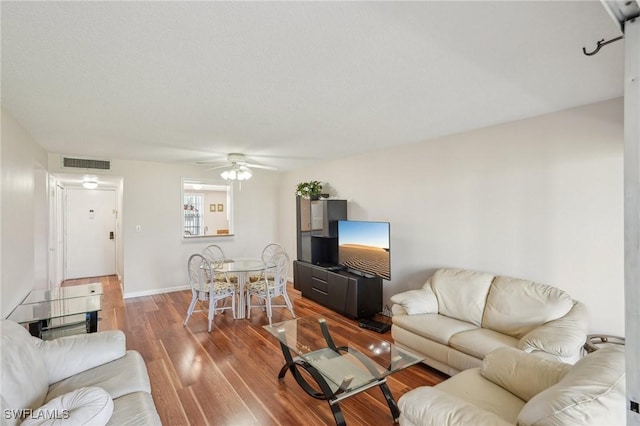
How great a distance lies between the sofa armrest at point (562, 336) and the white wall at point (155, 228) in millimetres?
Answer: 5459

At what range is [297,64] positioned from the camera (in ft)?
6.14

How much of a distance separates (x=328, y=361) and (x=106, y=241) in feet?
23.4

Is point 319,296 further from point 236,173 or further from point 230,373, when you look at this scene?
point 236,173

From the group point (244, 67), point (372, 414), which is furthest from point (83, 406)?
point (244, 67)

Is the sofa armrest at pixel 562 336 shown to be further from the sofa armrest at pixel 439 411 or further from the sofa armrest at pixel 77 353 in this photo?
the sofa armrest at pixel 77 353

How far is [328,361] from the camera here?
247 centimetres

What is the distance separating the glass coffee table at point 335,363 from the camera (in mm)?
2096

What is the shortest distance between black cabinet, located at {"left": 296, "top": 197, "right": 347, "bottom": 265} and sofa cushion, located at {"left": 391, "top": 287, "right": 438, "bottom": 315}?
75.8 inches

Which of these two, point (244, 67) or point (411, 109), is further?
point (411, 109)

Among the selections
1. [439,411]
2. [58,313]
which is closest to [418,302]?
[439,411]

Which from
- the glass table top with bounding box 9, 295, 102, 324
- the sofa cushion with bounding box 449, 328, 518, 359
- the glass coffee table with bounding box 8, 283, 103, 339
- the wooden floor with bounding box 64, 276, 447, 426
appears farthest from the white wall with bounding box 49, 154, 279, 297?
the sofa cushion with bounding box 449, 328, 518, 359

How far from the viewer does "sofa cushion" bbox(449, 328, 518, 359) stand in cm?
243

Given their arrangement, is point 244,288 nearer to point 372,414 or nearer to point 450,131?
point 372,414

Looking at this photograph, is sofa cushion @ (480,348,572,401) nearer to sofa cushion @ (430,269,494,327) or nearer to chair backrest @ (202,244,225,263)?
sofa cushion @ (430,269,494,327)
